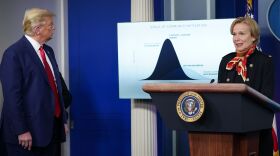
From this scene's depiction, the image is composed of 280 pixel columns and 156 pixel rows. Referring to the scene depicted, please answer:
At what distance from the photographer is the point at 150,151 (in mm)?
3629

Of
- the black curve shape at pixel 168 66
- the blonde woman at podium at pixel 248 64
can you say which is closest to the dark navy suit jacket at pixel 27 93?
the black curve shape at pixel 168 66

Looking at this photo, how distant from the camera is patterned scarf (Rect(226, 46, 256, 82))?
2068 mm

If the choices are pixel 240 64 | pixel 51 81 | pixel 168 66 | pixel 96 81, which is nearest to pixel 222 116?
pixel 240 64

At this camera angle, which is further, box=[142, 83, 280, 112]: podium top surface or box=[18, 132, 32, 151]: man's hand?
box=[18, 132, 32, 151]: man's hand

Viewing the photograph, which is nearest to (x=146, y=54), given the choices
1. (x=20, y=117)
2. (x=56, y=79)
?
(x=56, y=79)

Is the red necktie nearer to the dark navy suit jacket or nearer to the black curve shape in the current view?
the dark navy suit jacket

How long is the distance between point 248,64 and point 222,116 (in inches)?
21.1

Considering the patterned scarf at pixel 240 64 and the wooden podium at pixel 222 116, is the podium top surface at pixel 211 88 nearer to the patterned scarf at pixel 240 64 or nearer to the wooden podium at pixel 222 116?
the wooden podium at pixel 222 116

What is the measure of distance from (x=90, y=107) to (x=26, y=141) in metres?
1.37

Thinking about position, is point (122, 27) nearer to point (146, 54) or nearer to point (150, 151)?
point (146, 54)

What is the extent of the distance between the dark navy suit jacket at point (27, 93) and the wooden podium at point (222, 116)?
1.61 meters

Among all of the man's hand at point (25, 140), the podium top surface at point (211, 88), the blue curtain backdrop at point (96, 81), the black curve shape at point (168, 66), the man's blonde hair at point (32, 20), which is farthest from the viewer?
the blue curtain backdrop at point (96, 81)

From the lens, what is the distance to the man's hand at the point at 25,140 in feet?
10.3

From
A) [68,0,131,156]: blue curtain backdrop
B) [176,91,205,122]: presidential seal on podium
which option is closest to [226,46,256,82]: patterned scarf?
[176,91,205,122]: presidential seal on podium
